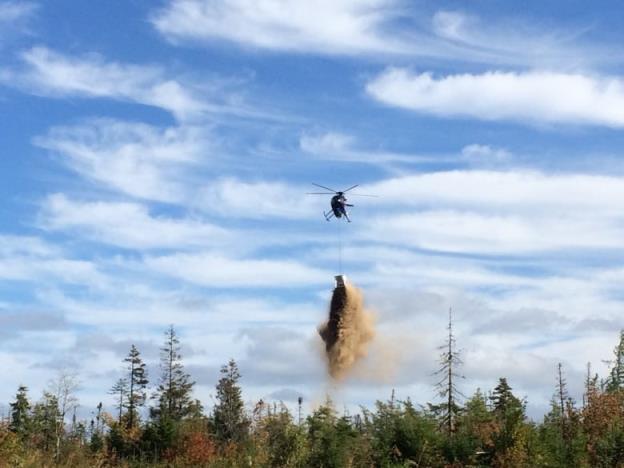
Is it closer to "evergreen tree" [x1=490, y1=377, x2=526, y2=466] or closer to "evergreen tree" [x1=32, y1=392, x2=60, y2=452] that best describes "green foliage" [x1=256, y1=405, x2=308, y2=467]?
"evergreen tree" [x1=490, y1=377, x2=526, y2=466]

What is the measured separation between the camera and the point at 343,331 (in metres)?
44.9

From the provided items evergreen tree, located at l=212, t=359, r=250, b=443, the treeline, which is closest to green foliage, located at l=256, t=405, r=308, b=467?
the treeline

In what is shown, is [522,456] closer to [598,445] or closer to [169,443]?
[598,445]

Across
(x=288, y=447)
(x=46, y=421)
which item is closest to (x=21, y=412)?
(x=46, y=421)

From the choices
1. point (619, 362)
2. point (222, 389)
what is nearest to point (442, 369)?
point (222, 389)

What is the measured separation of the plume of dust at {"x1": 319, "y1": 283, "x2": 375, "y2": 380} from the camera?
44.5m

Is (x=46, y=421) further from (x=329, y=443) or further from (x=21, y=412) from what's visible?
(x=329, y=443)

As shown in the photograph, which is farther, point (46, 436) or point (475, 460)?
point (46, 436)

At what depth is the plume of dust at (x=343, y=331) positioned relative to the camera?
146ft

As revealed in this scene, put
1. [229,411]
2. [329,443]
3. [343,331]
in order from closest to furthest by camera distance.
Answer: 1. [343,331]
2. [329,443]
3. [229,411]

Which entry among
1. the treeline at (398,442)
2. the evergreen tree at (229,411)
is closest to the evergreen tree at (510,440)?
the treeline at (398,442)

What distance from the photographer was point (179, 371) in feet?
317

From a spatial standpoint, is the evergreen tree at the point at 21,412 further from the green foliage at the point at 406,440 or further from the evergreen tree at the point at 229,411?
the green foliage at the point at 406,440

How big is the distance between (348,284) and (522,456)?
44.1 feet
